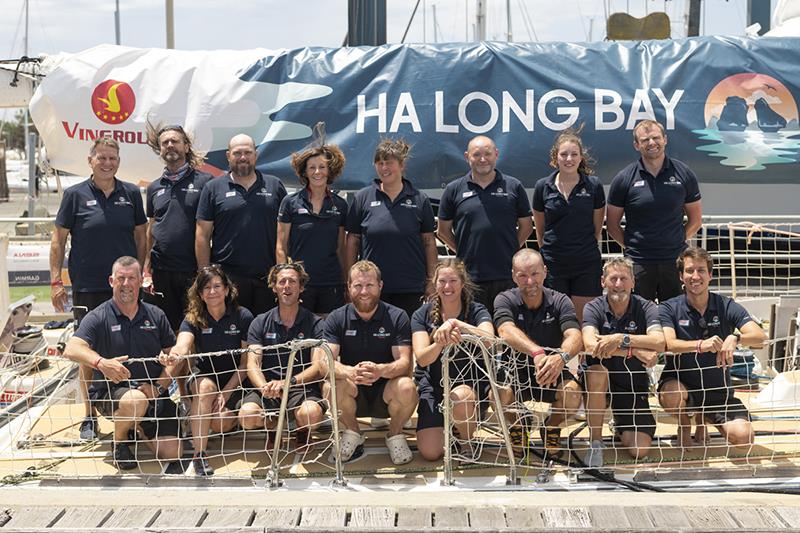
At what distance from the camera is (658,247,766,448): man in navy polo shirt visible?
519 centimetres

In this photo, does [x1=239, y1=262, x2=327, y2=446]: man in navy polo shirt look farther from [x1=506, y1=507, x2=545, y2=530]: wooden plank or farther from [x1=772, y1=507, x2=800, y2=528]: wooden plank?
[x1=772, y1=507, x2=800, y2=528]: wooden plank

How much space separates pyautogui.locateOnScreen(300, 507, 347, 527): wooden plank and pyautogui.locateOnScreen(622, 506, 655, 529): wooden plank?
120 cm

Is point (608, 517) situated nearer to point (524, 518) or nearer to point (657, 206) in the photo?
point (524, 518)

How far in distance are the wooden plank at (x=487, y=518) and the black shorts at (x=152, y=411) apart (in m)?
2.13

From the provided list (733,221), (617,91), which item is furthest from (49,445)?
(733,221)

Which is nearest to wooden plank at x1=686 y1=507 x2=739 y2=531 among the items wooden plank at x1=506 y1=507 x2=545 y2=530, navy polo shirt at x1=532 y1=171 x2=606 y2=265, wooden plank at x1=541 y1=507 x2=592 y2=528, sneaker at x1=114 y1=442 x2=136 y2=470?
wooden plank at x1=541 y1=507 x2=592 y2=528

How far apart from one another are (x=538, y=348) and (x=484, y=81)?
395cm

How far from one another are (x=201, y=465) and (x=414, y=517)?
1.76 meters

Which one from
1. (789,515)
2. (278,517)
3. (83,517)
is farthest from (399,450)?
(789,515)

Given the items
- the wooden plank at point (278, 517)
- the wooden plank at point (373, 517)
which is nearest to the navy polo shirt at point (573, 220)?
the wooden plank at point (373, 517)

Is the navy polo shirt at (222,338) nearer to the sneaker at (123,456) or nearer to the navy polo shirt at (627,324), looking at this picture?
the sneaker at (123,456)

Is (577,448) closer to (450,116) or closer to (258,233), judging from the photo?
(258,233)

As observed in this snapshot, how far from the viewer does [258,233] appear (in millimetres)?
6004

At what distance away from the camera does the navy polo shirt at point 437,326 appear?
5.23 metres
